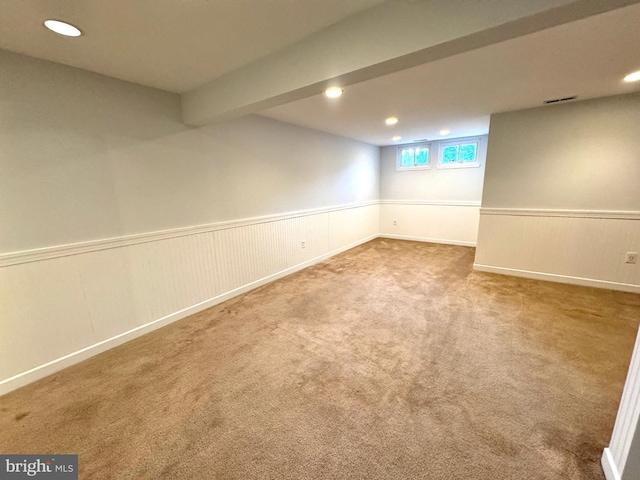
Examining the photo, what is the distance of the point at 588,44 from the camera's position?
1770mm

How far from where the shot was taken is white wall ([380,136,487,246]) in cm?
548

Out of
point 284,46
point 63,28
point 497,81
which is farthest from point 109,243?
point 497,81

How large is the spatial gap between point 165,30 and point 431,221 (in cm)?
578

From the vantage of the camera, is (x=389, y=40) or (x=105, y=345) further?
(x=105, y=345)

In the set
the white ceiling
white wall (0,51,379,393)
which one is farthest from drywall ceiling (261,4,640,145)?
white wall (0,51,379,393)

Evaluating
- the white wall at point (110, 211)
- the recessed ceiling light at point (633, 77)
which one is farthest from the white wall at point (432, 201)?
the white wall at point (110, 211)

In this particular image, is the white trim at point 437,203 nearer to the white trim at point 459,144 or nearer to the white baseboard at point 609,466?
the white trim at point 459,144

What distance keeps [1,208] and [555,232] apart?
18.4 feet

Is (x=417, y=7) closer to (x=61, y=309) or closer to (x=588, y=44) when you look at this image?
(x=588, y=44)

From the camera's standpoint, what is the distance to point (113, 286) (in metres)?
2.28

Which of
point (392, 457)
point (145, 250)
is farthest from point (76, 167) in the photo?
point (392, 457)

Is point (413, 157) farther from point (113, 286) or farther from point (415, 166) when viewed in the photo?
point (113, 286)

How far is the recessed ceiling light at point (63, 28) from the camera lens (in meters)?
1.38

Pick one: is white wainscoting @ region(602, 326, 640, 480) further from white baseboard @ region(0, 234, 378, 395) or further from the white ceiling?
white baseboard @ region(0, 234, 378, 395)
